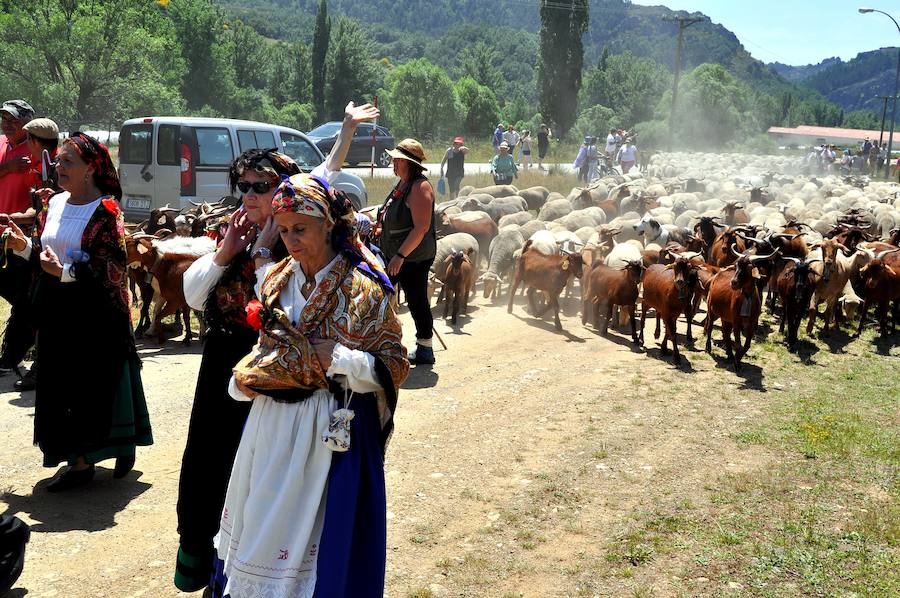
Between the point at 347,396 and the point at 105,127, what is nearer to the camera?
the point at 347,396

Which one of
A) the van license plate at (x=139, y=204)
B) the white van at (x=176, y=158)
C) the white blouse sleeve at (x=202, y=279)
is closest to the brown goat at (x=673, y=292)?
the white van at (x=176, y=158)

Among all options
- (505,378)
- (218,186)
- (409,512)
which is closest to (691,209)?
(218,186)

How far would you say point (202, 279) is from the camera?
13.0 ft

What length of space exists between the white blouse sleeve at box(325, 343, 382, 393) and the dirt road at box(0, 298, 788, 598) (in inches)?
65.1

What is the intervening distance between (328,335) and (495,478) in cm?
296

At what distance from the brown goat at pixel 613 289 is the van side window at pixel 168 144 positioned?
636 centimetres

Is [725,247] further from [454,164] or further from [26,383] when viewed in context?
[26,383]

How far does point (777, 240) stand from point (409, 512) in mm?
8654

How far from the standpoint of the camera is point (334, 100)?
66.6 meters

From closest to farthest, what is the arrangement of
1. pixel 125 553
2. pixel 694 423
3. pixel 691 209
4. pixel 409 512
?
pixel 125 553 → pixel 409 512 → pixel 694 423 → pixel 691 209

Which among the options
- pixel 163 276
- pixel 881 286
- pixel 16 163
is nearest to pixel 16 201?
pixel 16 163

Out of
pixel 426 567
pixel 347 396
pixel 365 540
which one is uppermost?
pixel 347 396

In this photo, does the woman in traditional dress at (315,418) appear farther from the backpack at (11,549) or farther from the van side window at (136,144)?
the van side window at (136,144)

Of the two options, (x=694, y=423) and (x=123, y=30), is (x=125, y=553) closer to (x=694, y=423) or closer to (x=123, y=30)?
(x=694, y=423)
